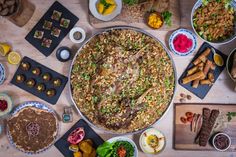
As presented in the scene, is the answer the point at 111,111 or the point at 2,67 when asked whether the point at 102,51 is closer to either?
the point at 111,111

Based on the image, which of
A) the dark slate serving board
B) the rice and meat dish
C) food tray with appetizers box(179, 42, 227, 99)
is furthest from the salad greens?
the rice and meat dish

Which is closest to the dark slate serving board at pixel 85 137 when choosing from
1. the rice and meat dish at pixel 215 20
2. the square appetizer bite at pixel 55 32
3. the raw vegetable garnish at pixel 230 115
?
the square appetizer bite at pixel 55 32

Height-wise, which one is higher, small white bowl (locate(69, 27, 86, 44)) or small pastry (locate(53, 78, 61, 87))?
small white bowl (locate(69, 27, 86, 44))

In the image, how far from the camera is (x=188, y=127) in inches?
135

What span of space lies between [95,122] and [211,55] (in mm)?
1166

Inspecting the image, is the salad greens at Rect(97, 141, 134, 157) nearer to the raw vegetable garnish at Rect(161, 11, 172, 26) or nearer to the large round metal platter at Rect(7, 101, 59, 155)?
the large round metal platter at Rect(7, 101, 59, 155)

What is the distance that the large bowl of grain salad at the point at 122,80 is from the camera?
326 centimetres

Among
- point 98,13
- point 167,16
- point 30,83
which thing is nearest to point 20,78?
point 30,83

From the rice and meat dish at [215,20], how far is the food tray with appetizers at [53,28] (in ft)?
3.50

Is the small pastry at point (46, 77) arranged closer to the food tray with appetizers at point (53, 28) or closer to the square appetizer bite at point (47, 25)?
the food tray with appetizers at point (53, 28)

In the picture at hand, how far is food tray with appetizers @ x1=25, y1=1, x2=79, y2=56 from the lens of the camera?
3.42 m

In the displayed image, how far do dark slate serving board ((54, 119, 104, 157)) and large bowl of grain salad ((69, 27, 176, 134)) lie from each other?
104mm

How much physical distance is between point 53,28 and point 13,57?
43 cm

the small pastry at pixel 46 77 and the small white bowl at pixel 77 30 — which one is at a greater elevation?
the small white bowl at pixel 77 30
